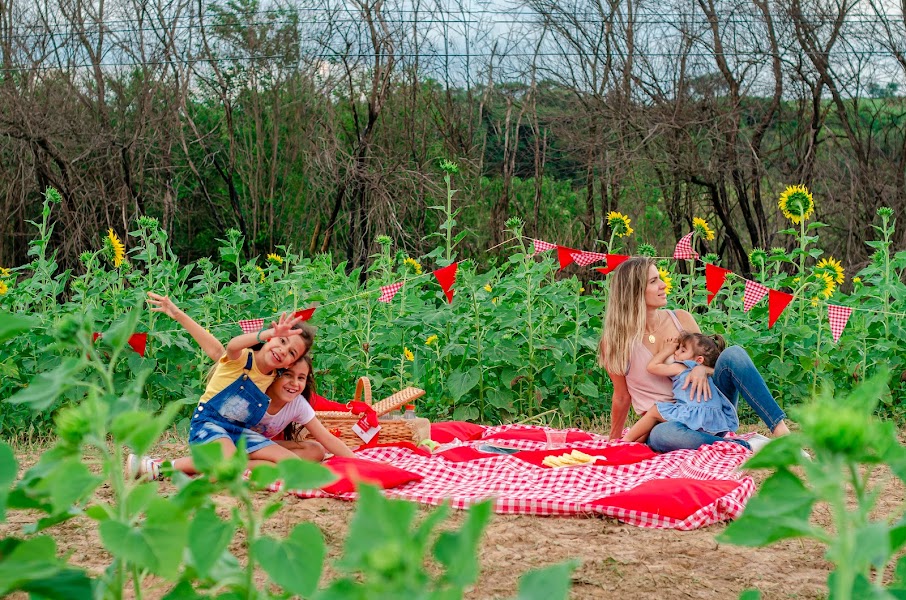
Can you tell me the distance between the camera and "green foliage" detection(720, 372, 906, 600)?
747 mm

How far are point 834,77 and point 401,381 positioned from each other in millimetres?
6816

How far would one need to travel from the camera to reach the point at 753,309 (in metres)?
5.54

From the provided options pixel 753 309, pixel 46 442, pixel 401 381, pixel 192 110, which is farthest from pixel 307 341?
pixel 192 110

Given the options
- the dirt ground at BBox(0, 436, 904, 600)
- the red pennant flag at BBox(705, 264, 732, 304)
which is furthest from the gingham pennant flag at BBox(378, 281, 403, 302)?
the dirt ground at BBox(0, 436, 904, 600)

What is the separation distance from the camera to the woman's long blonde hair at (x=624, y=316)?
4.73 meters

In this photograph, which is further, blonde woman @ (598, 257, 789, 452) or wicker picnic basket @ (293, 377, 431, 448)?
blonde woman @ (598, 257, 789, 452)

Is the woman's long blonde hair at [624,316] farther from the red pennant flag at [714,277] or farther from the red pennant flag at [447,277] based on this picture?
the red pennant flag at [447,277]

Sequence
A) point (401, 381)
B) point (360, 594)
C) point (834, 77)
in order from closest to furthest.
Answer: point (360, 594) → point (401, 381) → point (834, 77)

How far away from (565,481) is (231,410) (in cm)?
137

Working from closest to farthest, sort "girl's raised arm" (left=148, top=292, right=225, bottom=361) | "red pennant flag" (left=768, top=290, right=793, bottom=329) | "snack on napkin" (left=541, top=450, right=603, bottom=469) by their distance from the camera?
"girl's raised arm" (left=148, top=292, right=225, bottom=361), "snack on napkin" (left=541, top=450, right=603, bottom=469), "red pennant flag" (left=768, top=290, right=793, bottom=329)

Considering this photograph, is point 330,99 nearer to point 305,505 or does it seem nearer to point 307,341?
point 307,341

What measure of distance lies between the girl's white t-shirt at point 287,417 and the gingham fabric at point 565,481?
340mm

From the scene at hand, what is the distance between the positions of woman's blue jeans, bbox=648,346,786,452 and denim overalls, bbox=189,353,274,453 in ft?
5.97

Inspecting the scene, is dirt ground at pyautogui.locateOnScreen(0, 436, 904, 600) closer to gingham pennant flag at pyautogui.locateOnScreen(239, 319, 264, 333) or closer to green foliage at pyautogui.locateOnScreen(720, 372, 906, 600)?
green foliage at pyautogui.locateOnScreen(720, 372, 906, 600)
